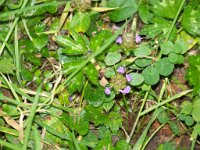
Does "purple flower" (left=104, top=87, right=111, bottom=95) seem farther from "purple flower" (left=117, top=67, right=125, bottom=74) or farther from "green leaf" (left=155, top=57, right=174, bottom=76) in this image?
"green leaf" (left=155, top=57, right=174, bottom=76)

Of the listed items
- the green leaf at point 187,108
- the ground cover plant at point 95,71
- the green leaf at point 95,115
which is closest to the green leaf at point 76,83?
the ground cover plant at point 95,71

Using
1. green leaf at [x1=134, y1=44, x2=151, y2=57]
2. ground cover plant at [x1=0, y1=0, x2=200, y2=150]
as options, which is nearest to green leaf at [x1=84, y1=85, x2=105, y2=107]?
ground cover plant at [x1=0, y1=0, x2=200, y2=150]

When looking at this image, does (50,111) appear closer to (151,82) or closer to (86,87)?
(86,87)

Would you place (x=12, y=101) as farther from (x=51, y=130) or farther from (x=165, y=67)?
(x=165, y=67)

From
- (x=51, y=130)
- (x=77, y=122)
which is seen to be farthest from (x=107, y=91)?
(x=51, y=130)

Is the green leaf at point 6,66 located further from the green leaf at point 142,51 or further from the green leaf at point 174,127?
the green leaf at point 174,127

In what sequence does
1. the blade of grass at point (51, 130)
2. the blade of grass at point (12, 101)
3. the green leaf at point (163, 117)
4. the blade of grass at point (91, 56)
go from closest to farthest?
the blade of grass at point (91, 56) < the blade of grass at point (12, 101) < the blade of grass at point (51, 130) < the green leaf at point (163, 117)

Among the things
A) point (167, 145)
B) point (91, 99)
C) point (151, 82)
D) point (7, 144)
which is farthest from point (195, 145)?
point (7, 144)
